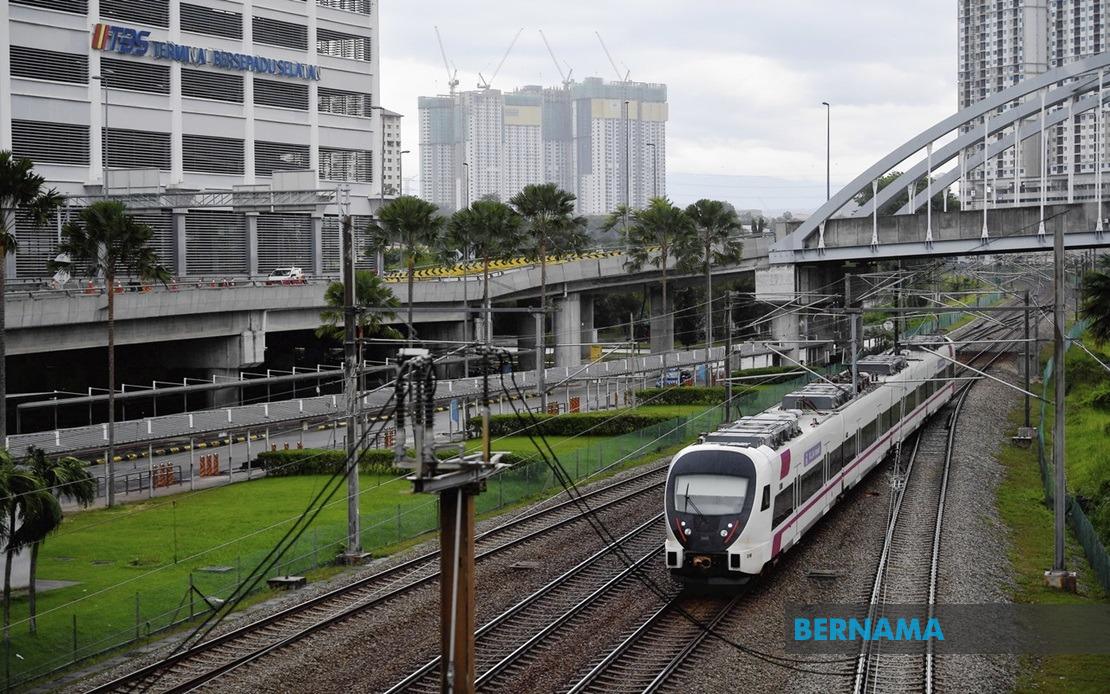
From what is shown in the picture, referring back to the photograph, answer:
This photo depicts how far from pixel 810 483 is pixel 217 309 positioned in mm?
37363

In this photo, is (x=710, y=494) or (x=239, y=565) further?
(x=239, y=565)

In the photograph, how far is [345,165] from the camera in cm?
8625

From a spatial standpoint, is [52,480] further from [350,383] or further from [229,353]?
[229,353]

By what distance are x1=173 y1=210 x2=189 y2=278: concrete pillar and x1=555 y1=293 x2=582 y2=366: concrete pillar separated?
1034 inches

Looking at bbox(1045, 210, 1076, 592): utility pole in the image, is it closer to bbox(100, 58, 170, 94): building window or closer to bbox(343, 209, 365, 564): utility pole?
bbox(343, 209, 365, 564): utility pole

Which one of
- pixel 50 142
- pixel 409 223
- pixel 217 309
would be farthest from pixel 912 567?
pixel 50 142

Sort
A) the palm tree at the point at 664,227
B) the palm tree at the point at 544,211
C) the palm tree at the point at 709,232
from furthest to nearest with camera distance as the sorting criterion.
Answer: the palm tree at the point at 664,227
the palm tree at the point at 709,232
the palm tree at the point at 544,211

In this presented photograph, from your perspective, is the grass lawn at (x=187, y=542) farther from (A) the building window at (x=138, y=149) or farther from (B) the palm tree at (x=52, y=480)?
(A) the building window at (x=138, y=149)

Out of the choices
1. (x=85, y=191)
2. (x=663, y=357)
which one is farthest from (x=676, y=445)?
(x=85, y=191)

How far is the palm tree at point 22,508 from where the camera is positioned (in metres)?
24.1

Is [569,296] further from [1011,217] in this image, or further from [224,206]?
[1011,217]

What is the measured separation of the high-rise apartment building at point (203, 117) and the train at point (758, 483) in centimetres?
4170

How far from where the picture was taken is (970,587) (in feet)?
88.8

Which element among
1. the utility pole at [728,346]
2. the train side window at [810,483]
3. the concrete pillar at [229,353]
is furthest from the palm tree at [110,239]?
the train side window at [810,483]
